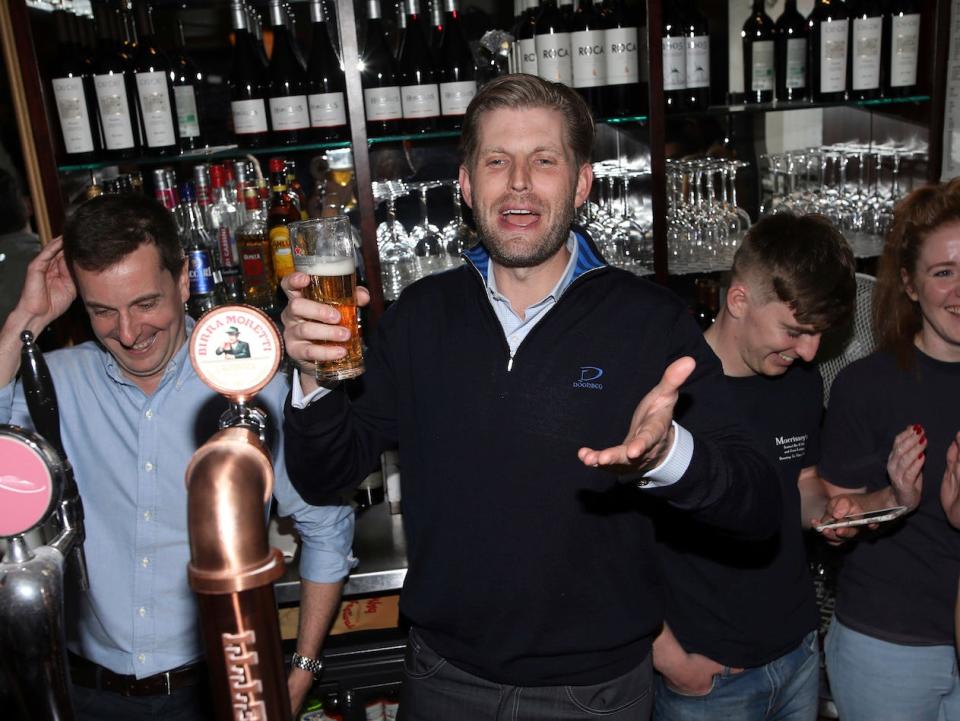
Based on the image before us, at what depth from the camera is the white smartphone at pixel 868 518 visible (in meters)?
1.71

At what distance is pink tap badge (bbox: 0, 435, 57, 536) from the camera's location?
0.68 m

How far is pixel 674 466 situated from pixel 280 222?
1.61 metres

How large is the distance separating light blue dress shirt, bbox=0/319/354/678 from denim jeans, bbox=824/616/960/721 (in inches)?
49.6

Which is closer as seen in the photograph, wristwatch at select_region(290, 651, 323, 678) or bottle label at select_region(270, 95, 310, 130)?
wristwatch at select_region(290, 651, 323, 678)

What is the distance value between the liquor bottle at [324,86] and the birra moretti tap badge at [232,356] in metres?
1.87

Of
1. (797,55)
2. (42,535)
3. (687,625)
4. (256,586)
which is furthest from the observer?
(797,55)

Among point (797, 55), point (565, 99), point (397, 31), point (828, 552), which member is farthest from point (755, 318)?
point (397, 31)

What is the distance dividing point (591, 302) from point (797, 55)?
158cm

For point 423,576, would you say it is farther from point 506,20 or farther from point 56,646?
point 506,20

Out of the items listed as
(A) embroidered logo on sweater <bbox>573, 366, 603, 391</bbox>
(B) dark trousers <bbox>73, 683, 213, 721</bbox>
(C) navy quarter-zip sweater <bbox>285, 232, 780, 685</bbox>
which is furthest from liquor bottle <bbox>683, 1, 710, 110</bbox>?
(B) dark trousers <bbox>73, 683, 213, 721</bbox>

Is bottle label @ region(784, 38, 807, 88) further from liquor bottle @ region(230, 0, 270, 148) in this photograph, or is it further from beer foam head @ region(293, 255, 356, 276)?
beer foam head @ region(293, 255, 356, 276)

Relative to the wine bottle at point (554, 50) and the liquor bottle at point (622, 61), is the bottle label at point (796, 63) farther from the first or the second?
the wine bottle at point (554, 50)

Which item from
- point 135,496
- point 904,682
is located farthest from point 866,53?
point 135,496

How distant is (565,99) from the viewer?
5.46 feet
